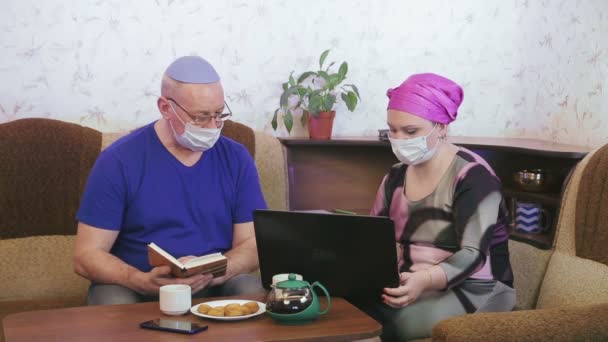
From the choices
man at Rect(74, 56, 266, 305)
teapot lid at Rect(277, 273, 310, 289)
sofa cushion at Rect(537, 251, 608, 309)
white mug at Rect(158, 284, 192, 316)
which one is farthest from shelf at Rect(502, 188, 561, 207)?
white mug at Rect(158, 284, 192, 316)

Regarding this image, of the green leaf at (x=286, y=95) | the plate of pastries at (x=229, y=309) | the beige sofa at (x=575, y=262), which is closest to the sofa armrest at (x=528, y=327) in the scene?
the beige sofa at (x=575, y=262)

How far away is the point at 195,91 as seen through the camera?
2291mm

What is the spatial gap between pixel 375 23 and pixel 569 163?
107 centimetres

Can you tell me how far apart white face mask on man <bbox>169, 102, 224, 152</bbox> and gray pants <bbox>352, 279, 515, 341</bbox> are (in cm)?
67

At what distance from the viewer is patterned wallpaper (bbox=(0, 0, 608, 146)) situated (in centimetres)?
282

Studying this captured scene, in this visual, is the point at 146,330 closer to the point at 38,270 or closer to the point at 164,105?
the point at 164,105

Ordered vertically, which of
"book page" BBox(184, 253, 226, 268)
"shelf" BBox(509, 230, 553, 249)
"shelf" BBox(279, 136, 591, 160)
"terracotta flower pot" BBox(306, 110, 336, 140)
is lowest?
"shelf" BBox(509, 230, 553, 249)

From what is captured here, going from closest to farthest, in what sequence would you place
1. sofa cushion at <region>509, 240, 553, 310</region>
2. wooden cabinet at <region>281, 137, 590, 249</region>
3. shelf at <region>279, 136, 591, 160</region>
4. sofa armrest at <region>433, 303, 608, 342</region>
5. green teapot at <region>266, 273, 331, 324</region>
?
1. sofa armrest at <region>433, 303, 608, 342</region>
2. green teapot at <region>266, 273, 331, 324</region>
3. sofa cushion at <region>509, 240, 553, 310</region>
4. shelf at <region>279, 136, 591, 160</region>
5. wooden cabinet at <region>281, 137, 590, 249</region>

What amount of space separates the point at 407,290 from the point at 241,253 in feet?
1.99

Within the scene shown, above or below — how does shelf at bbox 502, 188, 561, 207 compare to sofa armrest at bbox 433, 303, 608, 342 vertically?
above

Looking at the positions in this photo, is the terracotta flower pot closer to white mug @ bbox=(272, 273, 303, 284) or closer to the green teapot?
white mug @ bbox=(272, 273, 303, 284)

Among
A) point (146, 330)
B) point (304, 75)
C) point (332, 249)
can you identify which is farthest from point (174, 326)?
point (304, 75)

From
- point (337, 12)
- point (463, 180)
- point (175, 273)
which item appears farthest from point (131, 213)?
point (337, 12)

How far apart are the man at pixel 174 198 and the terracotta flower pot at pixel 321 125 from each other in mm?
695
